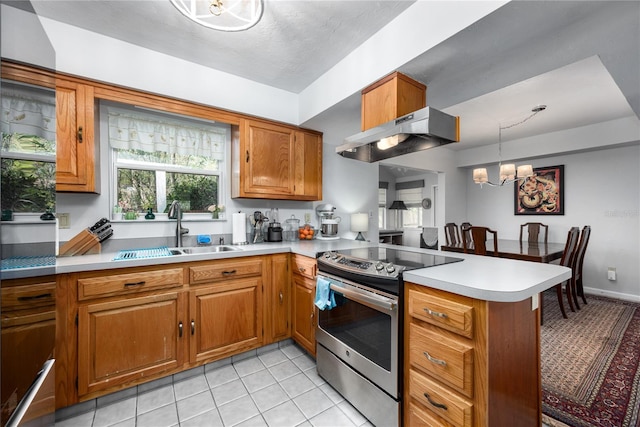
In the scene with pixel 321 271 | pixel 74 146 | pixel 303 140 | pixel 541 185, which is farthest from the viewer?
pixel 541 185

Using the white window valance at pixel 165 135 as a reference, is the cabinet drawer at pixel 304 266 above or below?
below

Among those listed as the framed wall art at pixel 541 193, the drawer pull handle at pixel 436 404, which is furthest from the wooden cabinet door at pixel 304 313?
the framed wall art at pixel 541 193

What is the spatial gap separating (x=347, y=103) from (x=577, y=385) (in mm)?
2719

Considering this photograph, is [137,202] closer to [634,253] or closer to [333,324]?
[333,324]

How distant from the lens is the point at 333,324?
1.88 meters

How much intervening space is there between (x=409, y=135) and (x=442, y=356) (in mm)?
1296

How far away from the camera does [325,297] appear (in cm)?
186

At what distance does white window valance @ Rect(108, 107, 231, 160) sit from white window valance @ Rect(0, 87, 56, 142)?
1.45 m

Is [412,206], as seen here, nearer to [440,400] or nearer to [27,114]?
[440,400]

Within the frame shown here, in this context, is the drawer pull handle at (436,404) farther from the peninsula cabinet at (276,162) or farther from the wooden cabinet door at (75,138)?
the wooden cabinet door at (75,138)

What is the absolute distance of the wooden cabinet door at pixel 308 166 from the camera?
2.87 m

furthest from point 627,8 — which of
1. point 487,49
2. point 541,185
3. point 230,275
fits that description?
point 541,185

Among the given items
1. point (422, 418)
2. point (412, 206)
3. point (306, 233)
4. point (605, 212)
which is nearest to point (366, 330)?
point (422, 418)

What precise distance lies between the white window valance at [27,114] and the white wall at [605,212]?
5968mm
